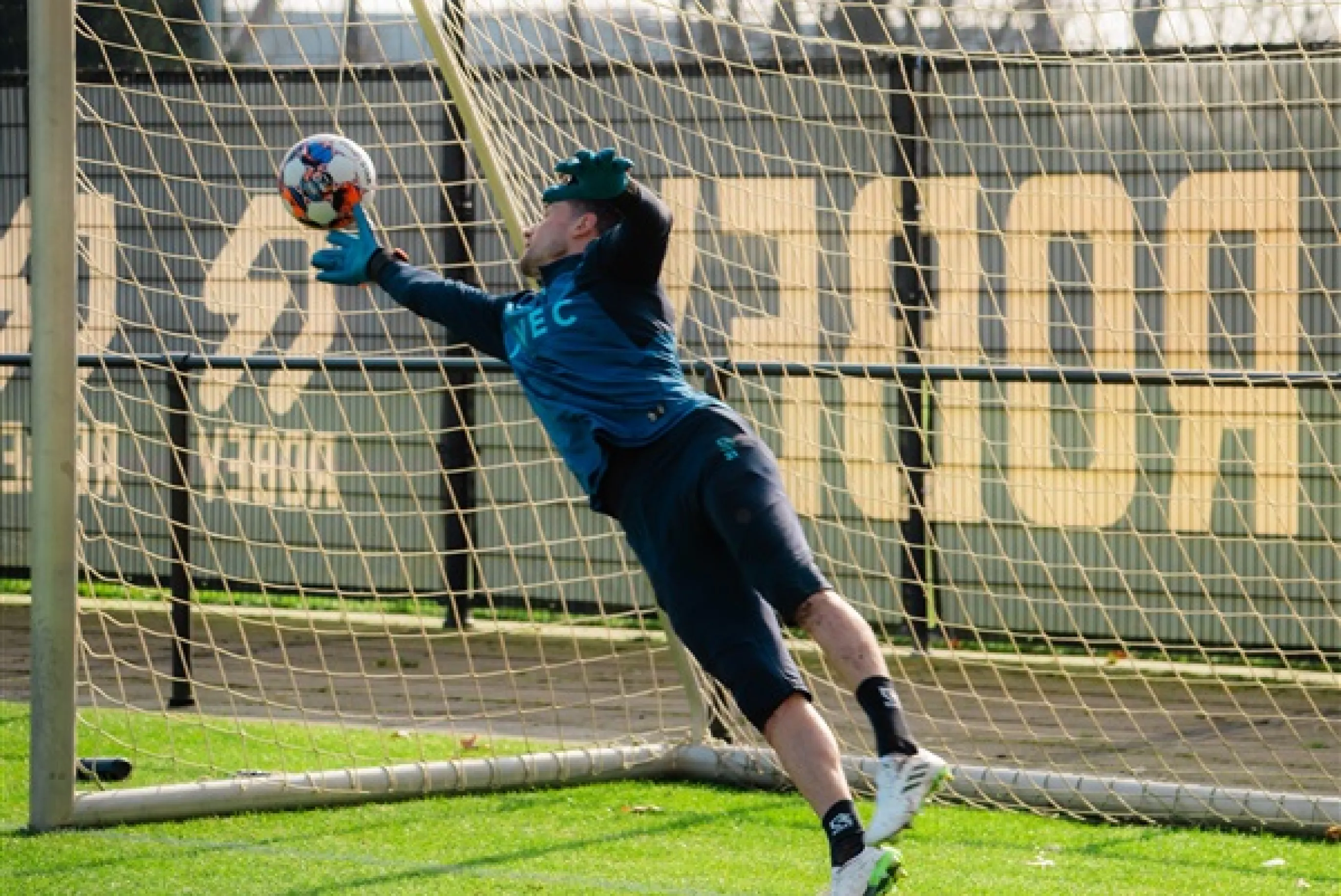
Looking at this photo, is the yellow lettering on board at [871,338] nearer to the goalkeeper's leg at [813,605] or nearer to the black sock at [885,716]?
the goalkeeper's leg at [813,605]

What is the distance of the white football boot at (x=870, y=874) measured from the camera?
493cm

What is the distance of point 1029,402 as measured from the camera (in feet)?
37.1

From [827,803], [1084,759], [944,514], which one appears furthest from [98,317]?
[827,803]

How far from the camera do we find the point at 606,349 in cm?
563

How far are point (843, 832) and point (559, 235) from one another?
1.84 m

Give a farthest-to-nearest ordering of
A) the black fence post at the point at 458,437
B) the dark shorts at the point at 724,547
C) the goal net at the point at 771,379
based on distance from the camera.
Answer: the black fence post at the point at 458,437, the goal net at the point at 771,379, the dark shorts at the point at 724,547

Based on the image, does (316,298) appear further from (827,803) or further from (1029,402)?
(827,803)

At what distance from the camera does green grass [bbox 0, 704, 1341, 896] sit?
6148 millimetres

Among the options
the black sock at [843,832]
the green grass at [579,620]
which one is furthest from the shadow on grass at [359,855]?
the green grass at [579,620]

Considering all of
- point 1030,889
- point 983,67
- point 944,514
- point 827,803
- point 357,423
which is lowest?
point 1030,889

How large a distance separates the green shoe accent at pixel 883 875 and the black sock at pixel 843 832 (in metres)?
0.06

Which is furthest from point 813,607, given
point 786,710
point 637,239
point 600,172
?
point 600,172

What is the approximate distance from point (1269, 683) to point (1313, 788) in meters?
2.36

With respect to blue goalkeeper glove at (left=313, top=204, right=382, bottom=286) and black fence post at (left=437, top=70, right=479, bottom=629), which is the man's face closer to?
blue goalkeeper glove at (left=313, top=204, right=382, bottom=286)
